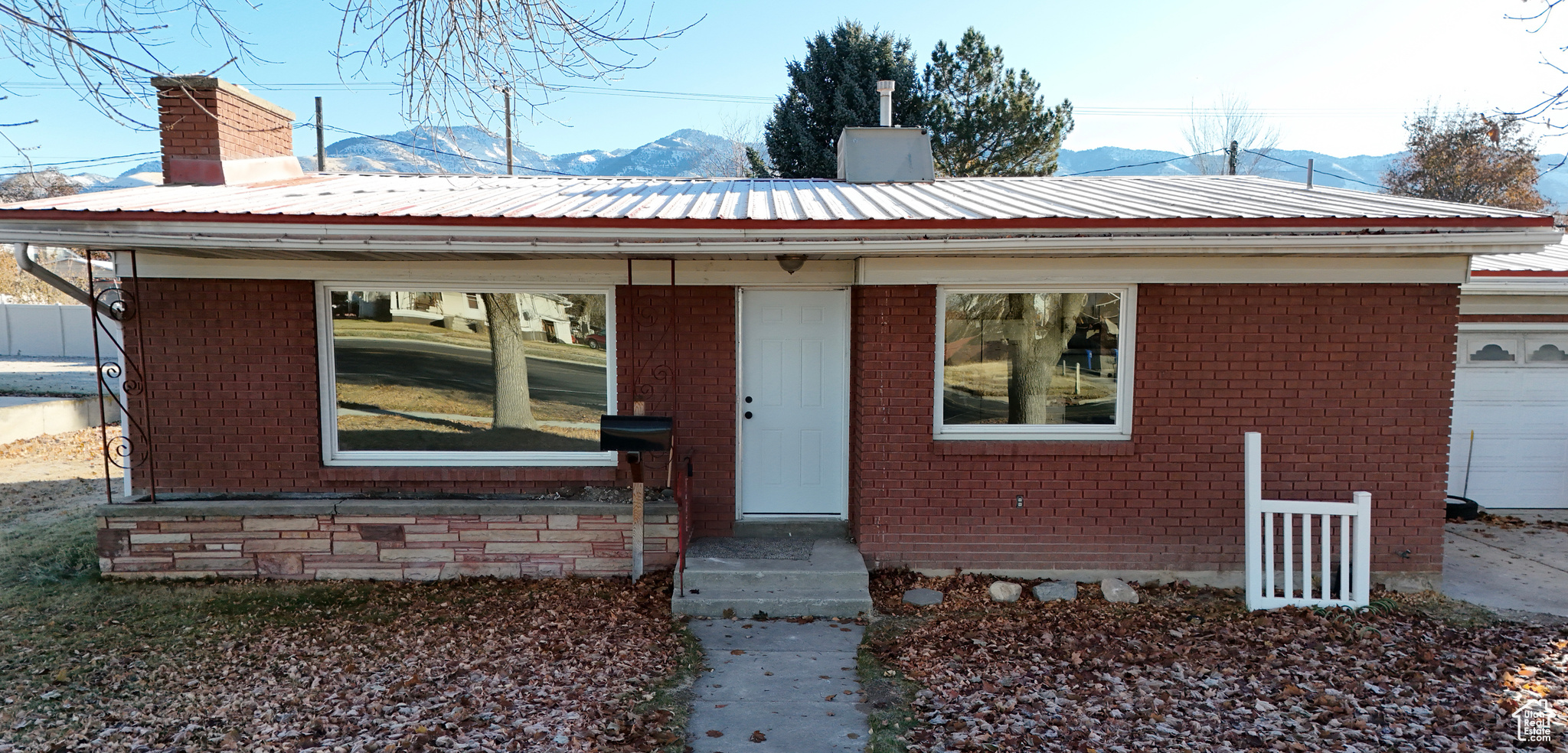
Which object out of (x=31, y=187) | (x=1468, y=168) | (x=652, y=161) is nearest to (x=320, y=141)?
(x=31, y=187)

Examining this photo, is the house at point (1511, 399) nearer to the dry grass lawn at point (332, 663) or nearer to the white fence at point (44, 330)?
the dry grass lawn at point (332, 663)

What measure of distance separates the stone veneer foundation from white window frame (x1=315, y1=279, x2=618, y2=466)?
0.45m

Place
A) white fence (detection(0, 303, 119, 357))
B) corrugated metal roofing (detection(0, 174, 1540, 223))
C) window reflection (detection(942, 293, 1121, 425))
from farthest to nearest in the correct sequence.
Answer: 1. white fence (detection(0, 303, 119, 357))
2. window reflection (detection(942, 293, 1121, 425))
3. corrugated metal roofing (detection(0, 174, 1540, 223))

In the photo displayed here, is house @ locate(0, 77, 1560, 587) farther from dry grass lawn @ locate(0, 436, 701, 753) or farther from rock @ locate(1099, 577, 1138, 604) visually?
dry grass lawn @ locate(0, 436, 701, 753)

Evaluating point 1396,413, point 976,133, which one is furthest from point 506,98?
point 976,133

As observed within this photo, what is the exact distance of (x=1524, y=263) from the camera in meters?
8.52

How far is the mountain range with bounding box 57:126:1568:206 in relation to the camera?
6562mm

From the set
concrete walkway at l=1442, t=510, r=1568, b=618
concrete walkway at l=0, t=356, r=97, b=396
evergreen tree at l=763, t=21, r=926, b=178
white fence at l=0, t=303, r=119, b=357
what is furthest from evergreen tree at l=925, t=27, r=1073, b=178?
white fence at l=0, t=303, r=119, b=357

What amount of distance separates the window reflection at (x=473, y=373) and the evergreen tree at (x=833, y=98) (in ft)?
52.3

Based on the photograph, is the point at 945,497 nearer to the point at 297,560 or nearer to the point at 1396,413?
the point at 1396,413

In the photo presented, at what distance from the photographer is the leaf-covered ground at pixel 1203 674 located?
4.09 metres

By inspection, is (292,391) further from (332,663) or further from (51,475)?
(51,475)

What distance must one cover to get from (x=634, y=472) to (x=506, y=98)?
271 centimetres

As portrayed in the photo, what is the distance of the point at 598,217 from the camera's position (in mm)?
5430
